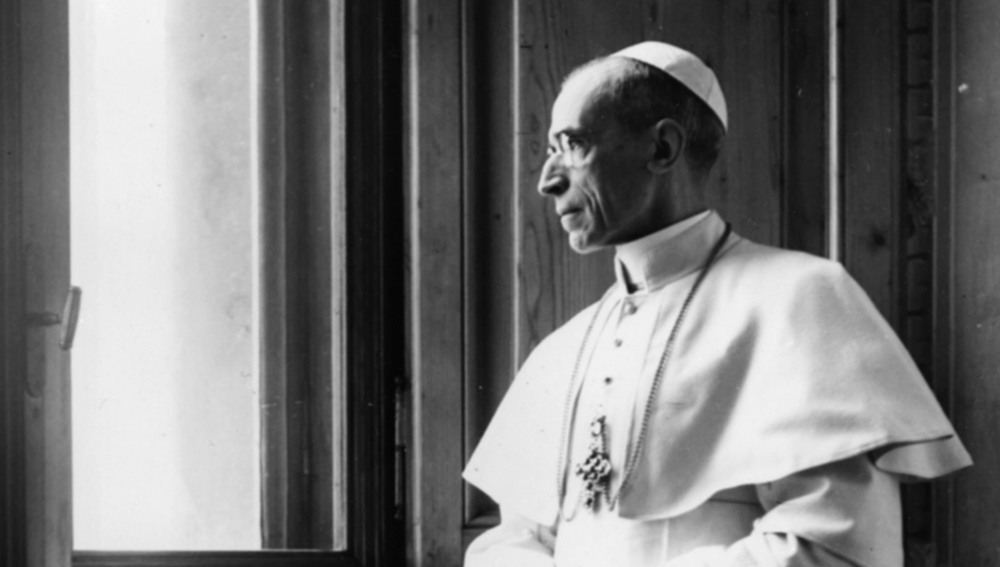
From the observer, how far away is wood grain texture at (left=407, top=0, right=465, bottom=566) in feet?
8.25

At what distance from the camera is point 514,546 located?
2094mm

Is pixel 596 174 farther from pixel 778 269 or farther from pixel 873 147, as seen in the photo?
pixel 873 147

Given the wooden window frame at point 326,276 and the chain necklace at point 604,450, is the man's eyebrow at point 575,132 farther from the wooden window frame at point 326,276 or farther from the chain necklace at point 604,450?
the wooden window frame at point 326,276

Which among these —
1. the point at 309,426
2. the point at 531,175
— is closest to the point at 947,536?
the point at 531,175

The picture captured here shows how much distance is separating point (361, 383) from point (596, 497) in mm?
738

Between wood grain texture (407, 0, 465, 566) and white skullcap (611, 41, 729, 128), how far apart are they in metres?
0.56

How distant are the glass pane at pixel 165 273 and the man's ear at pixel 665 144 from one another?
950 mm

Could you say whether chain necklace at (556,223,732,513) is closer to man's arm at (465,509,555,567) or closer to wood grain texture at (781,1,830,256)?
man's arm at (465,509,555,567)

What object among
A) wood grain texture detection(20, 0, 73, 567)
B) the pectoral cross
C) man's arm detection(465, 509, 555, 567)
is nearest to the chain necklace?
the pectoral cross

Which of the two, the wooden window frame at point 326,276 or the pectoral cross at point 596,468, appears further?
the wooden window frame at point 326,276

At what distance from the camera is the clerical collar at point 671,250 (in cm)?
203

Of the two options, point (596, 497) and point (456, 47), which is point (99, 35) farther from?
point (596, 497)

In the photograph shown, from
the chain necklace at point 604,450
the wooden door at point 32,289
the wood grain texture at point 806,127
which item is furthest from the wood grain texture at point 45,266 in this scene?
the wood grain texture at point 806,127

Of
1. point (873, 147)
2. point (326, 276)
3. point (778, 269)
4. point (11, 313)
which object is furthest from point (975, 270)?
point (11, 313)
